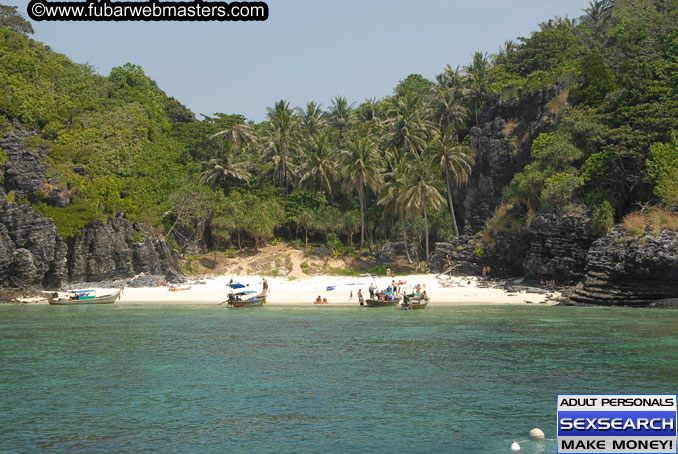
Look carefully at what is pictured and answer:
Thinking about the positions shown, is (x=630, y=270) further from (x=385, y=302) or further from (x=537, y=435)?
(x=537, y=435)

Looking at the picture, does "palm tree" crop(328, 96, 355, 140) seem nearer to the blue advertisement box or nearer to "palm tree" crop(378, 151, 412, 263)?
"palm tree" crop(378, 151, 412, 263)

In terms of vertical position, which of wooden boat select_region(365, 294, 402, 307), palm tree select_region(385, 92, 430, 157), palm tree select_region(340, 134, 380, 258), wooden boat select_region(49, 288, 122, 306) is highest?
palm tree select_region(385, 92, 430, 157)

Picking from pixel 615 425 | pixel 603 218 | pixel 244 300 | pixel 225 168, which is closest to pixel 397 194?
pixel 225 168

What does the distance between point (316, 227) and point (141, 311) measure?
2858 centimetres

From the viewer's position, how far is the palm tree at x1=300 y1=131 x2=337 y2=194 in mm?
69500

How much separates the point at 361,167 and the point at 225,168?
16.4 meters

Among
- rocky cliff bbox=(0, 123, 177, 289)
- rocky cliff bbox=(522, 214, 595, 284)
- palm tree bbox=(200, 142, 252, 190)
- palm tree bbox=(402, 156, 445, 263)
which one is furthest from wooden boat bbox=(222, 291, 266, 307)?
palm tree bbox=(200, 142, 252, 190)

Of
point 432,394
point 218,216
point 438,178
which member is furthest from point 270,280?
point 432,394

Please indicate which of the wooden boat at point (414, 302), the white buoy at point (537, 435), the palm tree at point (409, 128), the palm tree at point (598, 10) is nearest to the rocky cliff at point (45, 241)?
the wooden boat at point (414, 302)

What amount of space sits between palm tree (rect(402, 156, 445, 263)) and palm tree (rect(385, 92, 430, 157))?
336 inches

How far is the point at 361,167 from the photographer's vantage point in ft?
214

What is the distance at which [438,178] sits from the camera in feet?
217

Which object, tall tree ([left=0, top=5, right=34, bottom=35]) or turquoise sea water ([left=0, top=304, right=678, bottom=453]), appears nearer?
turquoise sea water ([left=0, top=304, right=678, bottom=453])

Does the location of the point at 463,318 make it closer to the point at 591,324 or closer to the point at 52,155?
the point at 591,324
